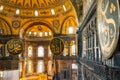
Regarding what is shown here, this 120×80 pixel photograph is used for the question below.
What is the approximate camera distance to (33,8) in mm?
30688

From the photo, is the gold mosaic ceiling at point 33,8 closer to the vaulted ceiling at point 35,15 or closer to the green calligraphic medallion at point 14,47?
the vaulted ceiling at point 35,15

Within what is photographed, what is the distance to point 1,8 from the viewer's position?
28.0 m

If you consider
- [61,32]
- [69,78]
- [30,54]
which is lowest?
[69,78]

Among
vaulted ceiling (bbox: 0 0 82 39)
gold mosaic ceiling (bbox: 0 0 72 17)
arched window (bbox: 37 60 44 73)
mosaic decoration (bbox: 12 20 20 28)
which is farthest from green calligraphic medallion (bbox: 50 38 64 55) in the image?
arched window (bbox: 37 60 44 73)

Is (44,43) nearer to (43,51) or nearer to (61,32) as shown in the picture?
(43,51)

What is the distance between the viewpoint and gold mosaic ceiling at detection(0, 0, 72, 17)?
28328 millimetres

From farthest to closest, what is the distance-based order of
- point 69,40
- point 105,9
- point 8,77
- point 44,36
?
point 44,36 < point 69,40 < point 8,77 < point 105,9

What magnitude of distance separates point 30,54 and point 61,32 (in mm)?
13484

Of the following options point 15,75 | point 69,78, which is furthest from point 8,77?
point 69,78

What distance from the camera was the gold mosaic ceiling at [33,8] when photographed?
28.3 meters

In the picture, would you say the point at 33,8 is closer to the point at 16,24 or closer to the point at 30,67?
the point at 16,24

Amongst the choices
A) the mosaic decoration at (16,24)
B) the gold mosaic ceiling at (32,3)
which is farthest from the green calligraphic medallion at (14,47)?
the gold mosaic ceiling at (32,3)

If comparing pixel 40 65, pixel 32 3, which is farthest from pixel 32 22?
pixel 40 65

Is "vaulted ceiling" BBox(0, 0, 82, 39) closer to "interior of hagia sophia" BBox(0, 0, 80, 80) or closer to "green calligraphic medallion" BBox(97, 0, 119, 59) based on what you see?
"interior of hagia sophia" BBox(0, 0, 80, 80)
